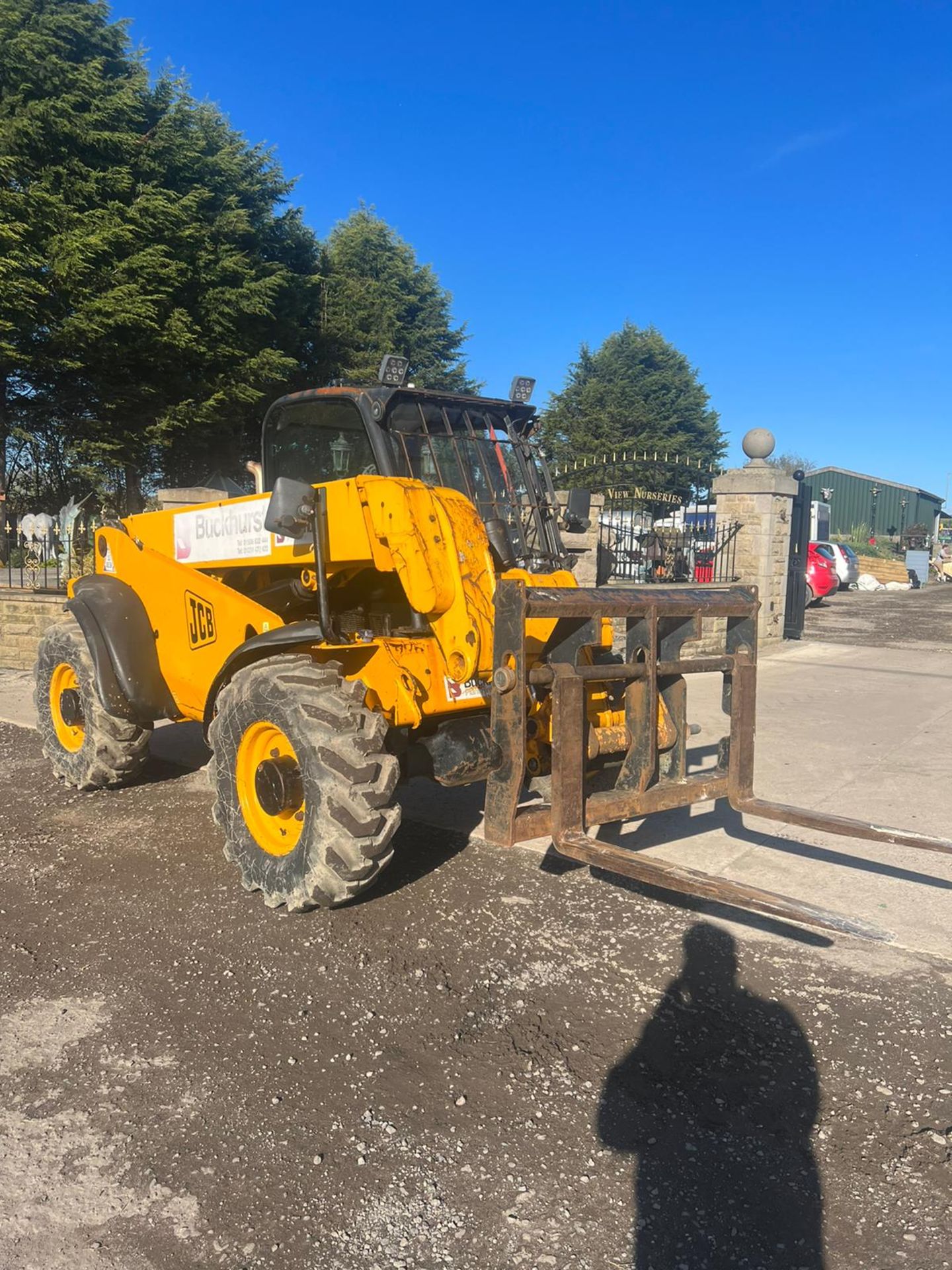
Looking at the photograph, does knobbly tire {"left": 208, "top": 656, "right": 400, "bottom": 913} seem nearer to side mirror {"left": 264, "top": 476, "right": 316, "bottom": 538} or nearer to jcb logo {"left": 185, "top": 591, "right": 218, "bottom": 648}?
side mirror {"left": 264, "top": 476, "right": 316, "bottom": 538}

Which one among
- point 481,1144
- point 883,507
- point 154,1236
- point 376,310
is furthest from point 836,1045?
point 883,507

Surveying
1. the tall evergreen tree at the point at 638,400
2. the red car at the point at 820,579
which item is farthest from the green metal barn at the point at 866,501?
the red car at the point at 820,579

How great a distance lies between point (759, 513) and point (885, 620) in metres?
8.38

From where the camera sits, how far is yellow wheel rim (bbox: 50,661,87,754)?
6.44m

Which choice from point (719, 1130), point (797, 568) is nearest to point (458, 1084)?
point (719, 1130)

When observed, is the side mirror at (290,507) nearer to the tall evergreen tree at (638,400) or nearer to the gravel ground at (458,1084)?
the gravel ground at (458,1084)

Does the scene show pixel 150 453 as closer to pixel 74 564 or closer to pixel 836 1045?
pixel 74 564

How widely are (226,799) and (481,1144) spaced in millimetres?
2369

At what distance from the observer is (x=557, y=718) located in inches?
150

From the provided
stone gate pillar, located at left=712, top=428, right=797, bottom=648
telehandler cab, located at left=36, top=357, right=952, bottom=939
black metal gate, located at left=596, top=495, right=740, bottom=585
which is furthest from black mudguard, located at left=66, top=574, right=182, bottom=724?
stone gate pillar, located at left=712, top=428, right=797, bottom=648

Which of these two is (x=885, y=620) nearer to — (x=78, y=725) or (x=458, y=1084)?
(x=78, y=725)

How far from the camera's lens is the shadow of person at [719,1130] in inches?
92.3

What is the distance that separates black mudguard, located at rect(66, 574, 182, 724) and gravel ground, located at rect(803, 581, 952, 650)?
12634mm

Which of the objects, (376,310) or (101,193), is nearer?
(101,193)
